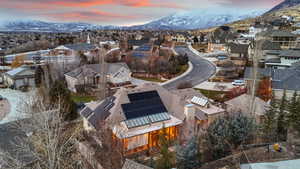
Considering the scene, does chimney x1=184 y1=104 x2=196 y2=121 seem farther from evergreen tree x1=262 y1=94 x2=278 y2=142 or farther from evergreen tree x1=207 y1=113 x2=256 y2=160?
evergreen tree x1=262 y1=94 x2=278 y2=142

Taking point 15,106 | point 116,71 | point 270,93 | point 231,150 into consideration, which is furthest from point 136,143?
point 116,71

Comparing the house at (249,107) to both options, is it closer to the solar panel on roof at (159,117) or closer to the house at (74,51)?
the solar panel on roof at (159,117)

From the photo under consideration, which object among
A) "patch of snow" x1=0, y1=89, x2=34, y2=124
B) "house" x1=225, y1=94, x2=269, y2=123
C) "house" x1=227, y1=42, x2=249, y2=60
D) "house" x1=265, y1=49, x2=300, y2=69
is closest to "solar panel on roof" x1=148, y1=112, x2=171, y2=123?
"house" x1=225, y1=94, x2=269, y2=123

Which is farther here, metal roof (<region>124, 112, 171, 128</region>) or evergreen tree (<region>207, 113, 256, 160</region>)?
metal roof (<region>124, 112, 171, 128</region>)

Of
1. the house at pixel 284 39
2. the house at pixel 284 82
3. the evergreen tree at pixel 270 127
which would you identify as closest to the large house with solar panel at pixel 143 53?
the house at pixel 284 82

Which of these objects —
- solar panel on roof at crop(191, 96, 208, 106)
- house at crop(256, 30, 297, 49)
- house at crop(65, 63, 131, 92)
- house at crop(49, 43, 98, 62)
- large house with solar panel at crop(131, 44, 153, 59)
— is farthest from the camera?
house at crop(256, 30, 297, 49)

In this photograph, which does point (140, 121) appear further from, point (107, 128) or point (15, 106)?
point (15, 106)
